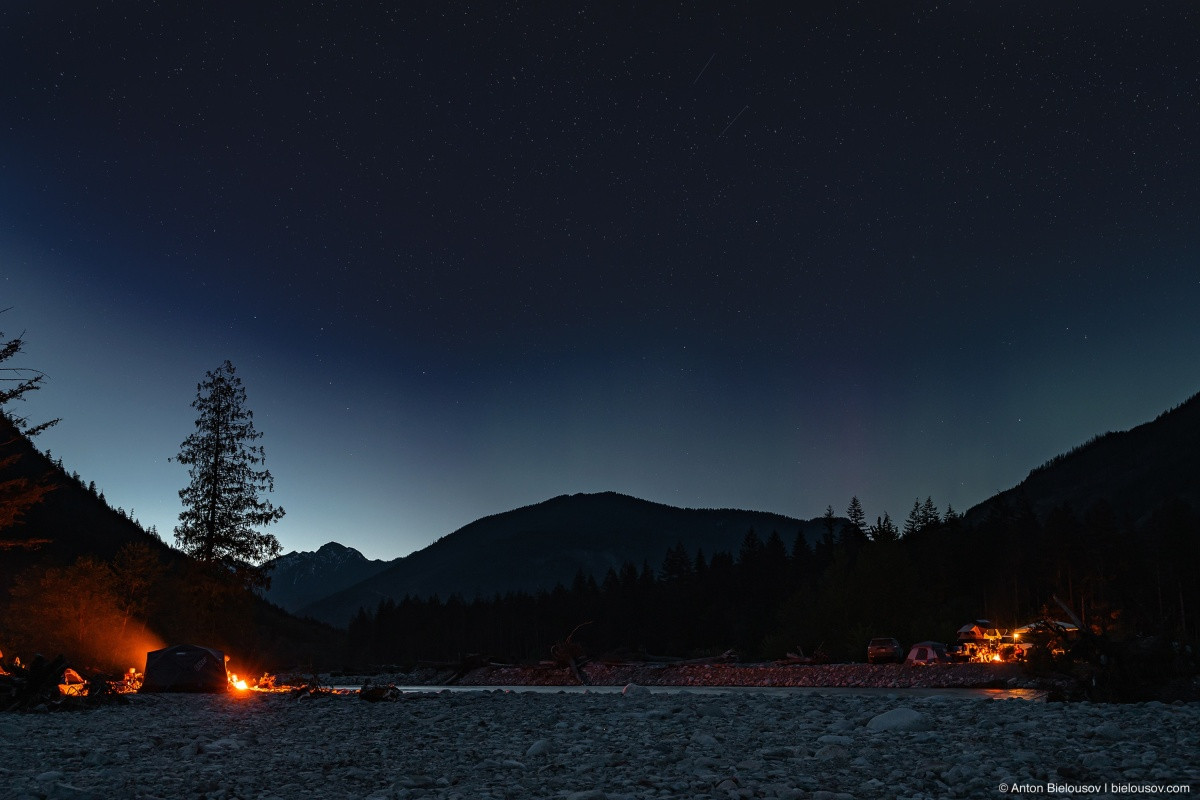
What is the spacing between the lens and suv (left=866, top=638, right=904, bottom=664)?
4259 cm

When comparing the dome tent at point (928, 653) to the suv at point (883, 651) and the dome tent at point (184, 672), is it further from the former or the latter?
the dome tent at point (184, 672)

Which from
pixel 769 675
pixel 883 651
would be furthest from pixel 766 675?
pixel 883 651

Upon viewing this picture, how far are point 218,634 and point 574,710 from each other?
37735mm

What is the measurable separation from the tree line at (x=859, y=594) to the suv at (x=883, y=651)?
6436 mm

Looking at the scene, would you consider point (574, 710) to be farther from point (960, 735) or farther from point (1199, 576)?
point (1199, 576)

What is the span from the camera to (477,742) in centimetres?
1211

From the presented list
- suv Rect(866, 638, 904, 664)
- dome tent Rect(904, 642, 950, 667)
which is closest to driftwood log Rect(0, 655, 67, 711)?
dome tent Rect(904, 642, 950, 667)

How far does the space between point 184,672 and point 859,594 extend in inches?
1883

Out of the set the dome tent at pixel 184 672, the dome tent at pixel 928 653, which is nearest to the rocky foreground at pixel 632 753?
the dome tent at pixel 184 672

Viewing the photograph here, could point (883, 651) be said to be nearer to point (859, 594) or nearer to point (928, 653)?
point (928, 653)

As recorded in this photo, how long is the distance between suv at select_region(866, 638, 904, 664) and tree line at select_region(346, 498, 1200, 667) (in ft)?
21.1

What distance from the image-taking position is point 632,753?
1043cm

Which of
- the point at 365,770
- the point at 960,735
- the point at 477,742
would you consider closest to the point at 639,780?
the point at 365,770

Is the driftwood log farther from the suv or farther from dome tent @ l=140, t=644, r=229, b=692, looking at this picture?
the suv
